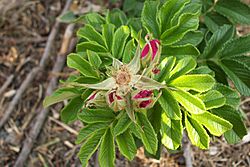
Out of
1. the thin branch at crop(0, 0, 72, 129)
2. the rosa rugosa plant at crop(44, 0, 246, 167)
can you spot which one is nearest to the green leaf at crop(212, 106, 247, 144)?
the rosa rugosa plant at crop(44, 0, 246, 167)

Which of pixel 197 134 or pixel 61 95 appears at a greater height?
pixel 61 95

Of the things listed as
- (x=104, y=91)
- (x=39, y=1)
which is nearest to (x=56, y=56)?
(x=39, y=1)

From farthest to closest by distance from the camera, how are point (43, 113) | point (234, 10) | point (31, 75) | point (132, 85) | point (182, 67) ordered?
1. point (31, 75)
2. point (43, 113)
3. point (234, 10)
4. point (182, 67)
5. point (132, 85)

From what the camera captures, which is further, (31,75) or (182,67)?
(31,75)

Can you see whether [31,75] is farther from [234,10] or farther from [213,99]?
[213,99]

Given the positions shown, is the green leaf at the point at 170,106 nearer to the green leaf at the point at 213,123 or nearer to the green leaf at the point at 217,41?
the green leaf at the point at 213,123

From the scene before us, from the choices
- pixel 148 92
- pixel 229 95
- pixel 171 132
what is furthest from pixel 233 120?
pixel 148 92

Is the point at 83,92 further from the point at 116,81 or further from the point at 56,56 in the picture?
the point at 56,56

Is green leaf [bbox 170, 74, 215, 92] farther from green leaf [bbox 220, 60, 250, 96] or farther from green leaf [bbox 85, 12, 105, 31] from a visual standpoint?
green leaf [bbox 85, 12, 105, 31]
